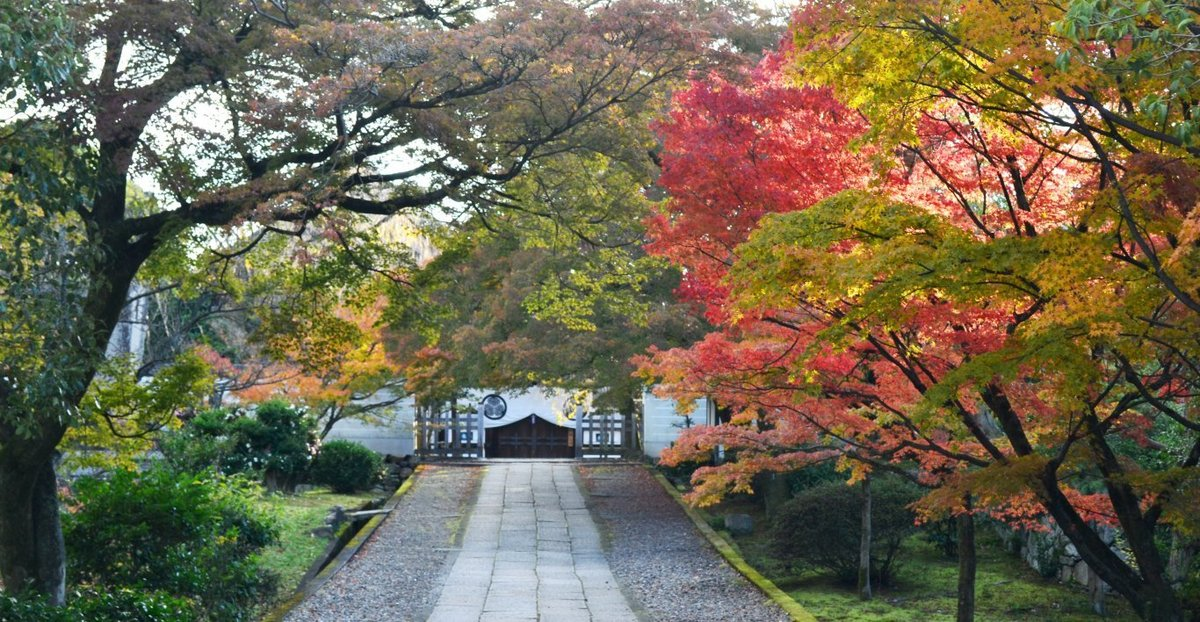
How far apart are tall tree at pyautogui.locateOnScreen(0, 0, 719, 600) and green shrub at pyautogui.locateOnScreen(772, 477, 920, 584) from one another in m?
4.76

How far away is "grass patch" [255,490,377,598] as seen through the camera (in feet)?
41.7

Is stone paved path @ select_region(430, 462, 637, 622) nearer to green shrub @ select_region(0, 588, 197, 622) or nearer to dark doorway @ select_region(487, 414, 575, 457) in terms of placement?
green shrub @ select_region(0, 588, 197, 622)

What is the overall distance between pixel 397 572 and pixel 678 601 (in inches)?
129

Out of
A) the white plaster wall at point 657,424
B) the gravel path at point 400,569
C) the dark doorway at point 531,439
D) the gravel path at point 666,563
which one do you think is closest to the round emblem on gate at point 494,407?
the dark doorway at point 531,439

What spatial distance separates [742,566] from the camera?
41.6 ft

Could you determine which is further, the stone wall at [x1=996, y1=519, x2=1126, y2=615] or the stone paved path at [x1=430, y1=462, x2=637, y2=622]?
the stone wall at [x1=996, y1=519, x2=1126, y2=615]

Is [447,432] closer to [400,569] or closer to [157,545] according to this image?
[400,569]

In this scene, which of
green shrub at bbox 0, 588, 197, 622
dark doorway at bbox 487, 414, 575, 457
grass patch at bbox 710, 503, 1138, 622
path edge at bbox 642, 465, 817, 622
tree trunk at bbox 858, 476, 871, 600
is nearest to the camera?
green shrub at bbox 0, 588, 197, 622

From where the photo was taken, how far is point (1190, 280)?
5.00m

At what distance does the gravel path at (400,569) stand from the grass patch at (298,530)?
57cm

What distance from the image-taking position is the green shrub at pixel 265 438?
18.6 metres

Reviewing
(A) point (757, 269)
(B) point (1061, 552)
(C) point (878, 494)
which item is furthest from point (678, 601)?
(A) point (757, 269)

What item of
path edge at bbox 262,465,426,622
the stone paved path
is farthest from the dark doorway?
path edge at bbox 262,465,426,622

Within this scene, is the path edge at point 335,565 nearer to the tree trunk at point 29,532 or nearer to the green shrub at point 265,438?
the tree trunk at point 29,532
